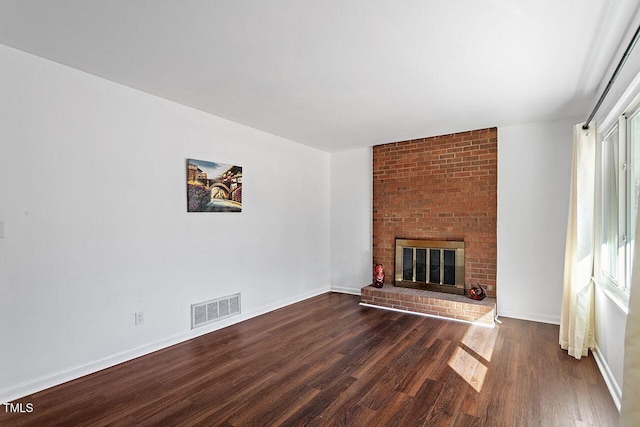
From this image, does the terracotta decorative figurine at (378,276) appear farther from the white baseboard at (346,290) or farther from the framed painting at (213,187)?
the framed painting at (213,187)

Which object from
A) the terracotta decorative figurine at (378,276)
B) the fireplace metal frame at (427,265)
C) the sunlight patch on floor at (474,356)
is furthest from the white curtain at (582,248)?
the terracotta decorative figurine at (378,276)

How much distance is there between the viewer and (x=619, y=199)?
8.70 ft

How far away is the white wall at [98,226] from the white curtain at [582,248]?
11.2 ft

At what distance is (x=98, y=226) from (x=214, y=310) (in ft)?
4.98

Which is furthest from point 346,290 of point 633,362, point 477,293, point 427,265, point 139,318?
point 633,362

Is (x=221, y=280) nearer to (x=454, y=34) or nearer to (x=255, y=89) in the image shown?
(x=255, y=89)

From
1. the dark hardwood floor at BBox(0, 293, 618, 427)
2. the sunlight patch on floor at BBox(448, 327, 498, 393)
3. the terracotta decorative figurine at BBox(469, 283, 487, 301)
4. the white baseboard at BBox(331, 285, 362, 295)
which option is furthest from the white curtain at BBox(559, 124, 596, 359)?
the white baseboard at BBox(331, 285, 362, 295)

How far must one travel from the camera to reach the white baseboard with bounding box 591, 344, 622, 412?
7.41 feet

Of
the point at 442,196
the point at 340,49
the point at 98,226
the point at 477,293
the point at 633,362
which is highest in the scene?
the point at 340,49

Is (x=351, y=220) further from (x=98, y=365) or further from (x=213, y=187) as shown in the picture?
(x=98, y=365)

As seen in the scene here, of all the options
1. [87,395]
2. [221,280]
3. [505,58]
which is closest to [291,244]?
[221,280]

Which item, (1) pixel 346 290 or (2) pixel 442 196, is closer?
(2) pixel 442 196

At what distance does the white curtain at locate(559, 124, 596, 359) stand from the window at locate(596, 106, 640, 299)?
0.28 feet

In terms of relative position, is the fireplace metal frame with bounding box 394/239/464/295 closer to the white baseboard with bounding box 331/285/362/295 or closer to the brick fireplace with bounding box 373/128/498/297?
the brick fireplace with bounding box 373/128/498/297
